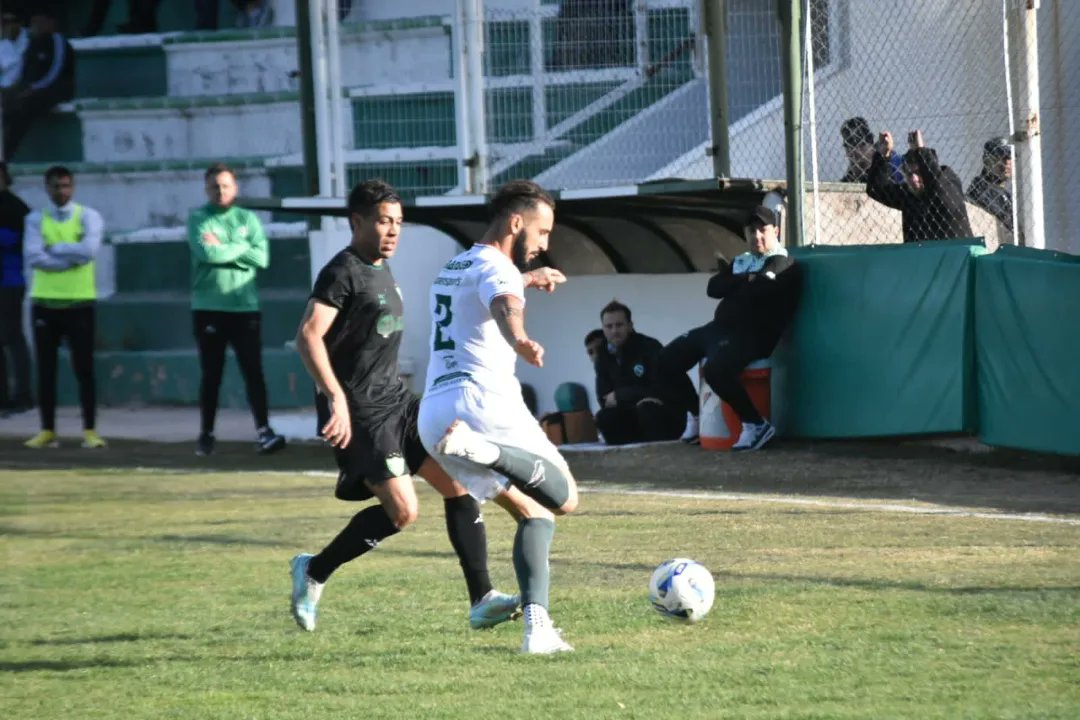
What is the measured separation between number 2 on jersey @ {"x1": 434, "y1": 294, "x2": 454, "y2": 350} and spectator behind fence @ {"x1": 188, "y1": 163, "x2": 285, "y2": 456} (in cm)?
792

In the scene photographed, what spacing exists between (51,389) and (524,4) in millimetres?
5308

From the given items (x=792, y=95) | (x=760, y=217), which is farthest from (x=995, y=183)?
(x=760, y=217)

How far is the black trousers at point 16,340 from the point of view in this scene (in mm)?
18344

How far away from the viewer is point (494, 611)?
22.9 ft

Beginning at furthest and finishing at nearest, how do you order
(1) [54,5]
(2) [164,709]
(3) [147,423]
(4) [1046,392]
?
(1) [54,5]
(3) [147,423]
(4) [1046,392]
(2) [164,709]

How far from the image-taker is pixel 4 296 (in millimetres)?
18297

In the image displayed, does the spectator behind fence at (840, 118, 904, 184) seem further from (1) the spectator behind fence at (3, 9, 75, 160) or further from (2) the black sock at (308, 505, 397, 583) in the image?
(1) the spectator behind fence at (3, 9, 75, 160)

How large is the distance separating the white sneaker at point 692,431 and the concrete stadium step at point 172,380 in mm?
5755

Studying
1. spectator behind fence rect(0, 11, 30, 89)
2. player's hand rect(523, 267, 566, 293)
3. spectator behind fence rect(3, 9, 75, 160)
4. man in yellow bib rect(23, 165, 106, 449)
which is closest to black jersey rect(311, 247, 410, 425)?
player's hand rect(523, 267, 566, 293)

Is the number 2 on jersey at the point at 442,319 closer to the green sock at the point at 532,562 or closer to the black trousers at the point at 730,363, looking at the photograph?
the green sock at the point at 532,562

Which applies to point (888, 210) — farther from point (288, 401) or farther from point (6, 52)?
point (6, 52)

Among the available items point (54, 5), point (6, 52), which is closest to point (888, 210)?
point (6, 52)

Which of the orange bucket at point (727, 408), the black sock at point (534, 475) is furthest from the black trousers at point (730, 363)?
the black sock at point (534, 475)

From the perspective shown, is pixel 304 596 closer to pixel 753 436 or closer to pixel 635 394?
pixel 753 436
